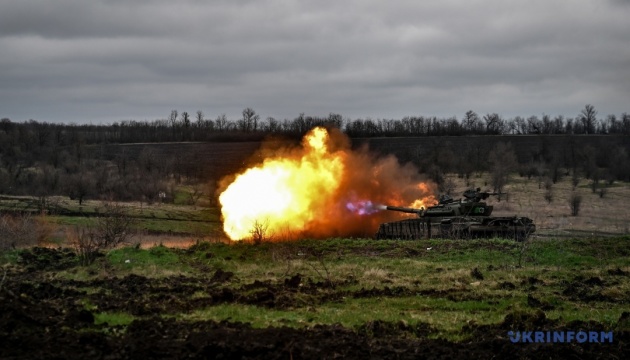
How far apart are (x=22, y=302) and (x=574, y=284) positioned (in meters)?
15.5

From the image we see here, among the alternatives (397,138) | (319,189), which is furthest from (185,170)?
(319,189)

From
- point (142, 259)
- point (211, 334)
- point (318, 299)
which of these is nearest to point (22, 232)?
point (142, 259)

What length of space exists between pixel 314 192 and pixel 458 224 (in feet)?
30.4

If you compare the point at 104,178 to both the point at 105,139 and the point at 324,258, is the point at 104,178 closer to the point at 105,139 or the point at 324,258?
the point at 105,139

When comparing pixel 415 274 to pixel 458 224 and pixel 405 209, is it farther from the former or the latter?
pixel 405 209

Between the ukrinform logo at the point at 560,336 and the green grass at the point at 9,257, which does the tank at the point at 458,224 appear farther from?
the ukrinform logo at the point at 560,336

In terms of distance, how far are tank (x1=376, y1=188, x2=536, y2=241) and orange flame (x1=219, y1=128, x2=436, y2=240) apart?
10.1ft

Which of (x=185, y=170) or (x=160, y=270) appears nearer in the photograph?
(x=160, y=270)

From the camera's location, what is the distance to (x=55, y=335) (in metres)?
12.8

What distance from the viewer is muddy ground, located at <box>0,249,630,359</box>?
12008 mm

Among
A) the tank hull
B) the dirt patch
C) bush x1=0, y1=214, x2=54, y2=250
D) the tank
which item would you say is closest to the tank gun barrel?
the tank

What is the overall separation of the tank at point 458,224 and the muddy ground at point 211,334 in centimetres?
2140

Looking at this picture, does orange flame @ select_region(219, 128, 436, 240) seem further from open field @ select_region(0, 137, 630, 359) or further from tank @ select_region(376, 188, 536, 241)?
open field @ select_region(0, 137, 630, 359)

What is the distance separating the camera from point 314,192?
43.7 m
